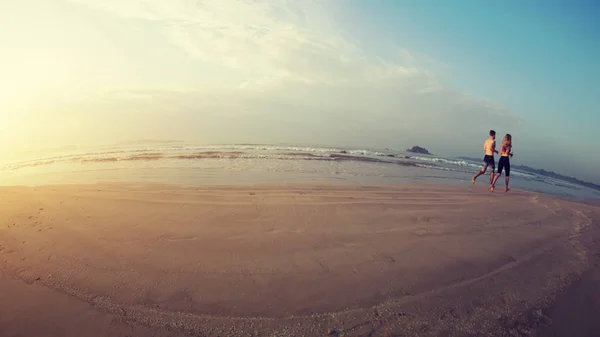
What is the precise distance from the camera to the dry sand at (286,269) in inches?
125

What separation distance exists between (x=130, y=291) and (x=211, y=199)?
453cm

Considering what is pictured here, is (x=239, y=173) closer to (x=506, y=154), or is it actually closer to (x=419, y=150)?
(x=506, y=154)

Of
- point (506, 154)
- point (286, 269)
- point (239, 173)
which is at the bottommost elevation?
point (286, 269)

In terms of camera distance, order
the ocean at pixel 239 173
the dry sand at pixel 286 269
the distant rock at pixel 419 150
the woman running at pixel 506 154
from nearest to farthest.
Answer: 1. the dry sand at pixel 286 269
2. the woman running at pixel 506 154
3. the ocean at pixel 239 173
4. the distant rock at pixel 419 150

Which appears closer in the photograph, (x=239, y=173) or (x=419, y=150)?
(x=239, y=173)

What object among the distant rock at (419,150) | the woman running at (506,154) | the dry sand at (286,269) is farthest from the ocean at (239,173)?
the distant rock at (419,150)

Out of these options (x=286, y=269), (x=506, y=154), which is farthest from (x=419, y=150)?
(x=286, y=269)

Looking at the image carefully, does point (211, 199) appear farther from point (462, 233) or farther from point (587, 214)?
point (587, 214)

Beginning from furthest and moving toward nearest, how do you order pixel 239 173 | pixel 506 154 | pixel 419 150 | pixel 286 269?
pixel 419 150 < pixel 239 173 < pixel 506 154 < pixel 286 269

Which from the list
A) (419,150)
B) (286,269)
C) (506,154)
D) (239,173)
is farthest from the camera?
(419,150)

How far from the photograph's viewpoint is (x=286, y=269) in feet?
13.9

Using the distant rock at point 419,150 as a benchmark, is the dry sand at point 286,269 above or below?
below

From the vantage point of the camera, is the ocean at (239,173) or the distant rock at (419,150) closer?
the ocean at (239,173)

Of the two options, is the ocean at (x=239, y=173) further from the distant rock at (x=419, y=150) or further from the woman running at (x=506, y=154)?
the distant rock at (x=419, y=150)
